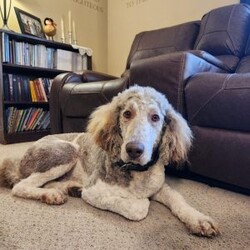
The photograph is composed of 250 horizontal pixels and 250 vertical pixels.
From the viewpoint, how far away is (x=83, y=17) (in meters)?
3.22

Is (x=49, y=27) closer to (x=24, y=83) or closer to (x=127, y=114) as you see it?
(x=24, y=83)

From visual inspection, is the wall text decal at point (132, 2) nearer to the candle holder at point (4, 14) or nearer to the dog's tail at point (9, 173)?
the candle holder at point (4, 14)

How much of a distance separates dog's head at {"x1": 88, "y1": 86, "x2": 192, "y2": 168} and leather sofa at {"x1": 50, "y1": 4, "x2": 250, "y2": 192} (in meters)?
0.18

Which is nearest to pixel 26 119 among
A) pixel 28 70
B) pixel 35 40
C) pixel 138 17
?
pixel 28 70

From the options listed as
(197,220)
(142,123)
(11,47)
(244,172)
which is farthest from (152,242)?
(11,47)

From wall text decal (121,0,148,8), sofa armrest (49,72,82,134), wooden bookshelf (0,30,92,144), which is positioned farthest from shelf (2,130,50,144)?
wall text decal (121,0,148,8)

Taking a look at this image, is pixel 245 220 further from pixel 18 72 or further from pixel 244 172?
pixel 18 72

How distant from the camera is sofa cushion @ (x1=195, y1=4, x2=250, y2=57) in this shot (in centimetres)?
187

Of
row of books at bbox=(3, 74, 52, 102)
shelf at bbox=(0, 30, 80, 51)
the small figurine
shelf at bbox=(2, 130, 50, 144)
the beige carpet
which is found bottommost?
the beige carpet

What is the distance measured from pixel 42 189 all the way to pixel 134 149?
0.46 m

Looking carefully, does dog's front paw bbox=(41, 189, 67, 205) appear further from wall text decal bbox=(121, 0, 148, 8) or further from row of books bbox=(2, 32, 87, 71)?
wall text decal bbox=(121, 0, 148, 8)

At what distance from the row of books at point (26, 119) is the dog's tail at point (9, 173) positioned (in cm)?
129

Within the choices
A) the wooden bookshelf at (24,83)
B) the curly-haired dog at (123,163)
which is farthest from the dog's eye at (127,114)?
the wooden bookshelf at (24,83)

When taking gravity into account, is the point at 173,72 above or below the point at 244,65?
below
